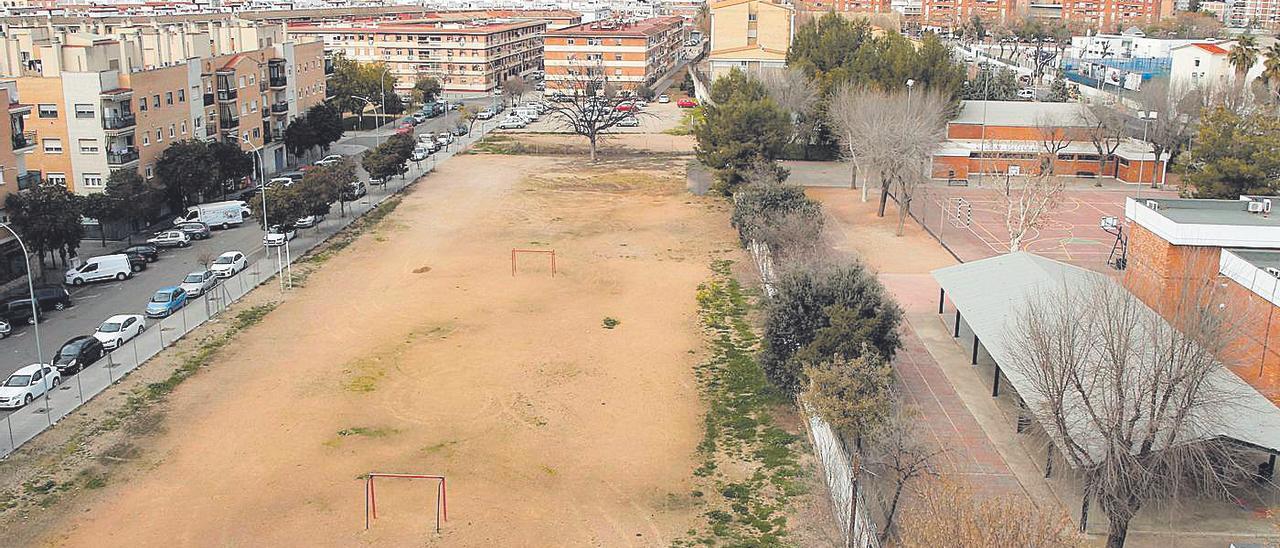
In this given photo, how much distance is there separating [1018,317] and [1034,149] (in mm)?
38502

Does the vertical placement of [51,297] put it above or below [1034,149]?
below

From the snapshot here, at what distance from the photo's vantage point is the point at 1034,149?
58.9 metres

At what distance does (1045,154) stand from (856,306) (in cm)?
3607

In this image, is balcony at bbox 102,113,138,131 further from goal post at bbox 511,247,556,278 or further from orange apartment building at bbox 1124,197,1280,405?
orange apartment building at bbox 1124,197,1280,405

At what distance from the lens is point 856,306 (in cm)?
2570

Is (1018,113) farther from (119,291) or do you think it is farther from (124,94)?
(119,291)

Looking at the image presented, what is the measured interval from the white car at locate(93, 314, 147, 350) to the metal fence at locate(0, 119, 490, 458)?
6.8 inches

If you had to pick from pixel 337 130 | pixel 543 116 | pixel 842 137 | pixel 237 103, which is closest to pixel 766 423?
pixel 842 137

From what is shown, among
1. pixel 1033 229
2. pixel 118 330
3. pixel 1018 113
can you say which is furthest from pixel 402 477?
pixel 1018 113

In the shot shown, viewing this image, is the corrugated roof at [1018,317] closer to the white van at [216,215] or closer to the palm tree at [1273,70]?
the white van at [216,215]

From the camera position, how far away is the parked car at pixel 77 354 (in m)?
29.1

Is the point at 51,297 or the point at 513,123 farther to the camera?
the point at 513,123

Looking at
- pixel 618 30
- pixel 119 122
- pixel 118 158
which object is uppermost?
pixel 618 30

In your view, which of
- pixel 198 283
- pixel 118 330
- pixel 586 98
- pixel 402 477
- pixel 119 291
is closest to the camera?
pixel 402 477
